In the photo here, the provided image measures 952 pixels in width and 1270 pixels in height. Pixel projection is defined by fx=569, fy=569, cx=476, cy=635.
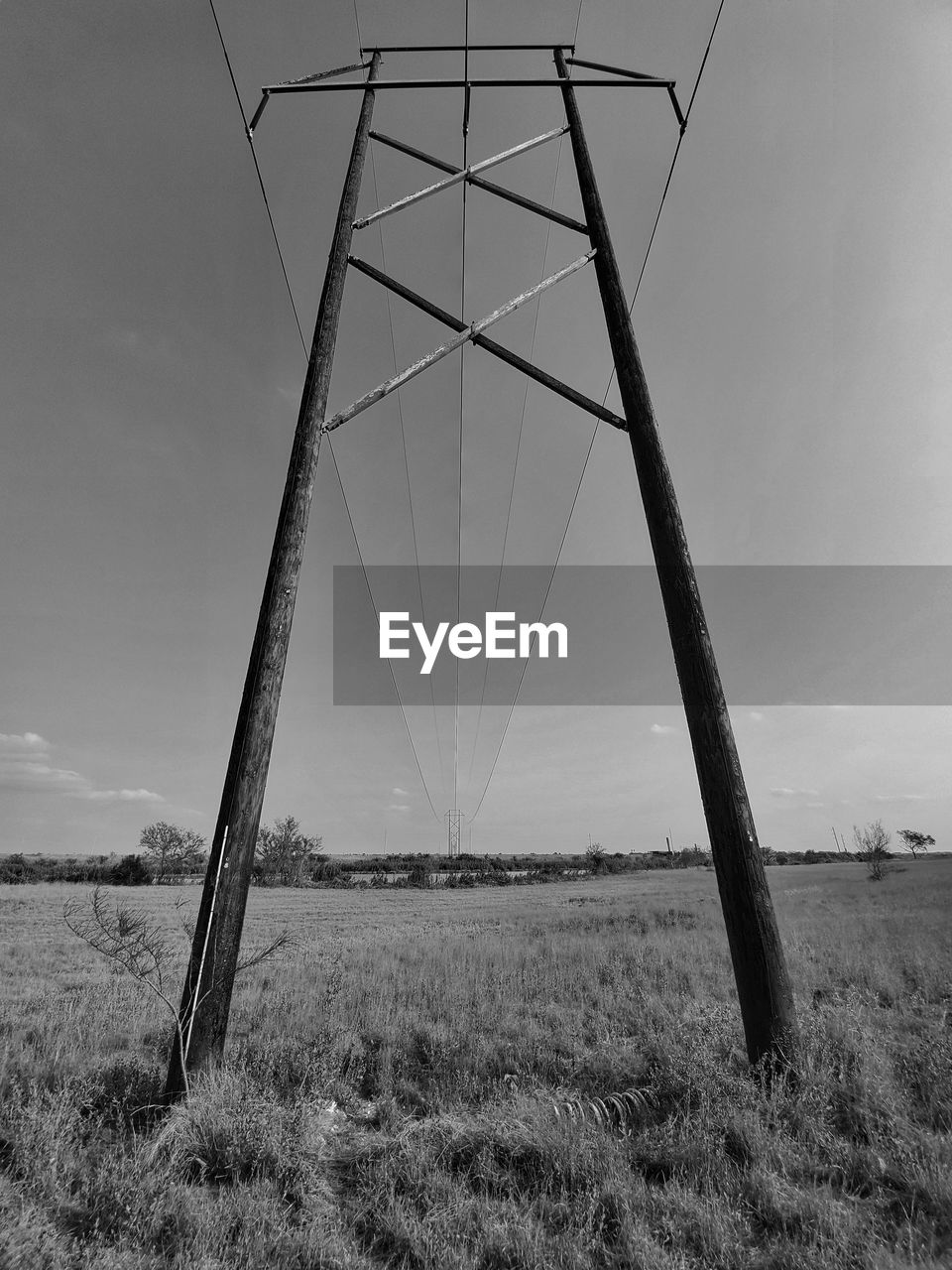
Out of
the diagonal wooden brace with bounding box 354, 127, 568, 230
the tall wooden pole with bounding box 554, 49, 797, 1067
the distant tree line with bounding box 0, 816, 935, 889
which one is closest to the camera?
the tall wooden pole with bounding box 554, 49, 797, 1067

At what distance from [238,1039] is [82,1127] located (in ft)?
11.7

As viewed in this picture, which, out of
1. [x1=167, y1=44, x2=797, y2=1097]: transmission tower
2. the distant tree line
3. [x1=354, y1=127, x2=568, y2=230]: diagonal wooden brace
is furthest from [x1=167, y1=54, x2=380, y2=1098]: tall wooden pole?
the distant tree line

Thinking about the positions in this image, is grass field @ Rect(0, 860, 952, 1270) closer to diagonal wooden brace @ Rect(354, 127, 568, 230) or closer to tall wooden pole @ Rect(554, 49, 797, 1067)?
tall wooden pole @ Rect(554, 49, 797, 1067)

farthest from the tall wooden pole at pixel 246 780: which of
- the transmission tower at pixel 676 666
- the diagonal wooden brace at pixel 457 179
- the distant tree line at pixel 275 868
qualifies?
the distant tree line at pixel 275 868

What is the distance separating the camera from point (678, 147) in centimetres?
834

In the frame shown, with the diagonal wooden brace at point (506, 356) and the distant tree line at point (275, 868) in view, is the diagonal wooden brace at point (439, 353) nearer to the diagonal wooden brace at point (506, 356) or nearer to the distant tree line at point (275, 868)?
the diagonal wooden brace at point (506, 356)

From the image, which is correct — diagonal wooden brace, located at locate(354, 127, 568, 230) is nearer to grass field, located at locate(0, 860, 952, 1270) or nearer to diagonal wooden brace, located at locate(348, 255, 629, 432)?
diagonal wooden brace, located at locate(348, 255, 629, 432)

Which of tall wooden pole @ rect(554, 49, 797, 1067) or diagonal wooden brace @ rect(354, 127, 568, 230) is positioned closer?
tall wooden pole @ rect(554, 49, 797, 1067)

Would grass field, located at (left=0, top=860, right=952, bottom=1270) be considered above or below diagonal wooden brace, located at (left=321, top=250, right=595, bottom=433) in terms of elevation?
below

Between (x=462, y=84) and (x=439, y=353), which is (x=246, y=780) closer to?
(x=439, y=353)

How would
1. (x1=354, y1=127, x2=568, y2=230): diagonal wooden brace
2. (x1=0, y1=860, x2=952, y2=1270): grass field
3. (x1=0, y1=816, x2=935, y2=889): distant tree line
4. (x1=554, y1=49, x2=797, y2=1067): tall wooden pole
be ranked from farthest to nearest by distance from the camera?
(x1=0, y1=816, x2=935, y2=889): distant tree line, (x1=354, y1=127, x2=568, y2=230): diagonal wooden brace, (x1=554, y1=49, x2=797, y2=1067): tall wooden pole, (x1=0, y1=860, x2=952, y2=1270): grass field

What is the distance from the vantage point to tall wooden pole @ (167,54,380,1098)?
4.09 m

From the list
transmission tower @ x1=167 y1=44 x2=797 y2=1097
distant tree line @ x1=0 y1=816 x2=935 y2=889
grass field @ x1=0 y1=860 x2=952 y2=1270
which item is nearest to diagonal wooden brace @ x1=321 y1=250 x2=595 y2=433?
transmission tower @ x1=167 y1=44 x2=797 y2=1097

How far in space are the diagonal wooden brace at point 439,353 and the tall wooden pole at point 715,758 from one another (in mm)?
1147
